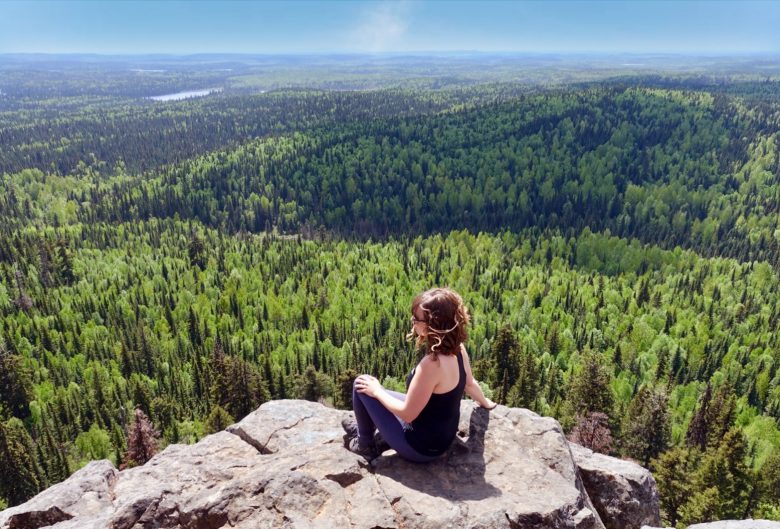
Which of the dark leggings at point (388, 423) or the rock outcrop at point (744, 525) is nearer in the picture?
the rock outcrop at point (744, 525)

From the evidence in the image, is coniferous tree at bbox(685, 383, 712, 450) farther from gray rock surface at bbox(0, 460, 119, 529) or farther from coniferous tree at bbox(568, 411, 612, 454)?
gray rock surface at bbox(0, 460, 119, 529)

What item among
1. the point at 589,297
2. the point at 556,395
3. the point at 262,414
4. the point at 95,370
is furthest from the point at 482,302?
the point at 262,414

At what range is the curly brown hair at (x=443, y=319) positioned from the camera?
15.7 m

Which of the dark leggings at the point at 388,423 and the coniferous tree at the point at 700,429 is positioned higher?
the dark leggings at the point at 388,423

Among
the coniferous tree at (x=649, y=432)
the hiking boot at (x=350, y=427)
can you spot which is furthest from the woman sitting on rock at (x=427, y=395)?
the coniferous tree at (x=649, y=432)

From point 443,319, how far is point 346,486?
7.36 metres

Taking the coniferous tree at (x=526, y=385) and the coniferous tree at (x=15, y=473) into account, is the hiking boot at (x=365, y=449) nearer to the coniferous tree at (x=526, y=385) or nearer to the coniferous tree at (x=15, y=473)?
the coniferous tree at (x=526, y=385)

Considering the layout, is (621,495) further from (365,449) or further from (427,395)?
(427,395)

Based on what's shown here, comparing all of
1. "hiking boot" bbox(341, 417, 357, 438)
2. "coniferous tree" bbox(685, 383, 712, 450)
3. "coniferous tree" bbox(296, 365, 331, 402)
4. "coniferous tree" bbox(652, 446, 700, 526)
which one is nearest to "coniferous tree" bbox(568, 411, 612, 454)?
"coniferous tree" bbox(652, 446, 700, 526)

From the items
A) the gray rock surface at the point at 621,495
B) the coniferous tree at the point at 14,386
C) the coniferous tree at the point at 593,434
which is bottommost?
the coniferous tree at the point at 14,386

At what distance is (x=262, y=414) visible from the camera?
→ 84.2 feet

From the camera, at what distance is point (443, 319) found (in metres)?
15.8

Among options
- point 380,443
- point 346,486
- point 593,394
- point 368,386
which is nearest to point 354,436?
point 380,443

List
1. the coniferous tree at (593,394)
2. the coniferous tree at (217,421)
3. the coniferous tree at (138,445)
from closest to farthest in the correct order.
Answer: the coniferous tree at (138,445) → the coniferous tree at (217,421) → the coniferous tree at (593,394)
